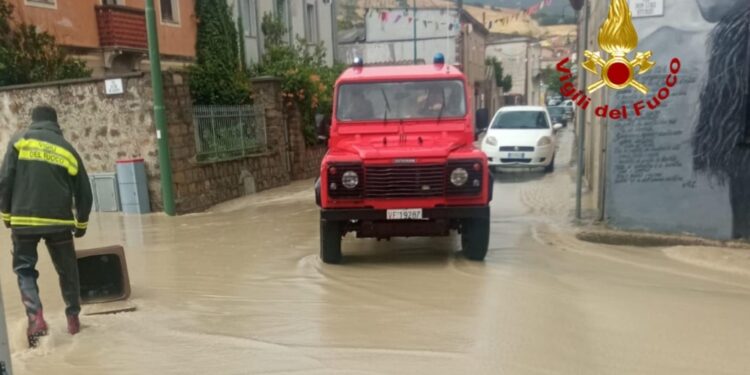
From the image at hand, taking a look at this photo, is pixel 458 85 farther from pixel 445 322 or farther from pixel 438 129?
pixel 445 322

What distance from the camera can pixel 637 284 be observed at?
237 inches

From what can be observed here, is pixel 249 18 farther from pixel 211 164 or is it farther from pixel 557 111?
pixel 557 111

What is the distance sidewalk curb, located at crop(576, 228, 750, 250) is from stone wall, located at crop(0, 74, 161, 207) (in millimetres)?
7360

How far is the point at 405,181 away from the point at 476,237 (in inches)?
40.3

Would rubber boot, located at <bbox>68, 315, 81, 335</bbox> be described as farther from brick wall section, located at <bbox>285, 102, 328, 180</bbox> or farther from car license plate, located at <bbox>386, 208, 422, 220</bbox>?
brick wall section, located at <bbox>285, 102, 328, 180</bbox>

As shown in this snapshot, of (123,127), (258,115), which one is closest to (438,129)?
(123,127)

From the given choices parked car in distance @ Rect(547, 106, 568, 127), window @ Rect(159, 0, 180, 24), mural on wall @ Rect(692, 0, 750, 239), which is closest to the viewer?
mural on wall @ Rect(692, 0, 750, 239)

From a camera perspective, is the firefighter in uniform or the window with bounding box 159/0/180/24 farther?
the window with bounding box 159/0/180/24

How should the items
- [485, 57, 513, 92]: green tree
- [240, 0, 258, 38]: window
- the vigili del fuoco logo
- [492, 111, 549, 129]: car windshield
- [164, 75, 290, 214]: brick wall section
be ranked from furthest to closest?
[485, 57, 513, 92]: green tree → [240, 0, 258, 38]: window → [492, 111, 549, 129]: car windshield → [164, 75, 290, 214]: brick wall section → the vigili del fuoco logo

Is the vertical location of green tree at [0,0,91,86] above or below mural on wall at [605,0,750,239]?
above

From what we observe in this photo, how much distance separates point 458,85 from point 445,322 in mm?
3684

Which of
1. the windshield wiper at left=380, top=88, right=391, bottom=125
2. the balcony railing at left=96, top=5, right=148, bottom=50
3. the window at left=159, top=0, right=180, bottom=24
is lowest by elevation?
the windshield wiper at left=380, top=88, right=391, bottom=125

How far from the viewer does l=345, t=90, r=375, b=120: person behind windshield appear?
295 inches

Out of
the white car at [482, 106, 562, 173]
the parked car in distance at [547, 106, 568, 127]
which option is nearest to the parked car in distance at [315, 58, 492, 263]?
the white car at [482, 106, 562, 173]
